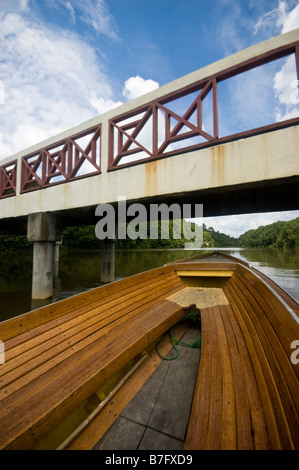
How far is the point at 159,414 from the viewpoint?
2076 millimetres

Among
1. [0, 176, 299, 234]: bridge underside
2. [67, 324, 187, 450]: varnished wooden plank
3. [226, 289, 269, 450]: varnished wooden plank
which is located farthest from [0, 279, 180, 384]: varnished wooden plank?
[0, 176, 299, 234]: bridge underside

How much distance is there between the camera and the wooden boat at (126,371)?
1570 mm

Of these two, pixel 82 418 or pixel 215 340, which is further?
pixel 215 340

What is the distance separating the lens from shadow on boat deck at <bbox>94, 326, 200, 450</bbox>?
178 cm

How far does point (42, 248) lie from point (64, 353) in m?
8.82

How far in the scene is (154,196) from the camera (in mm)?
6918

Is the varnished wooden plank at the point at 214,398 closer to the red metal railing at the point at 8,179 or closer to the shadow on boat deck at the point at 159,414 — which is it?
the shadow on boat deck at the point at 159,414

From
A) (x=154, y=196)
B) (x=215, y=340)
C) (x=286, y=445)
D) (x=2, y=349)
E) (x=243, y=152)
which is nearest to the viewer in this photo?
(x=286, y=445)

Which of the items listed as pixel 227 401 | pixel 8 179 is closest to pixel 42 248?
pixel 8 179

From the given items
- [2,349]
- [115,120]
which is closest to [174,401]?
[2,349]

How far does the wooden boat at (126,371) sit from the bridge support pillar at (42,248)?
774 centimetres

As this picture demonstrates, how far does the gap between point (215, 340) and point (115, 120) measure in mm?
8424

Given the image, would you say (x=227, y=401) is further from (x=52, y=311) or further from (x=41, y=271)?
(x=41, y=271)

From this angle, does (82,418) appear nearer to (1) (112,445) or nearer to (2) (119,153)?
(1) (112,445)
